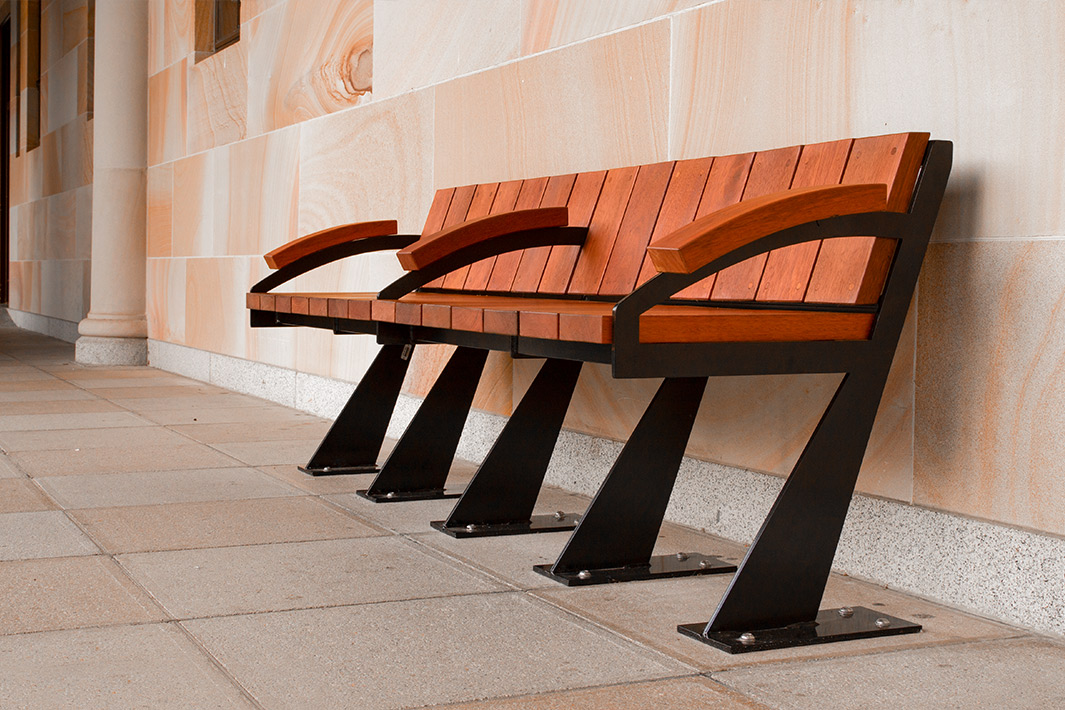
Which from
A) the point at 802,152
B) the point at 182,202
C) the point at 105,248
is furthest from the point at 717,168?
the point at 105,248

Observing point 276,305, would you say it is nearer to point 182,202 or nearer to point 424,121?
point 424,121

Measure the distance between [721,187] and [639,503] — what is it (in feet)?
3.01

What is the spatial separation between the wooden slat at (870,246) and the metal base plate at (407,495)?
175 centimetres

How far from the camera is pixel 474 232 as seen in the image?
3.43 m

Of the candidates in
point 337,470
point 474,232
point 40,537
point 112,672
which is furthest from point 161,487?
point 112,672

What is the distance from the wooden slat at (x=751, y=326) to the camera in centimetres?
237

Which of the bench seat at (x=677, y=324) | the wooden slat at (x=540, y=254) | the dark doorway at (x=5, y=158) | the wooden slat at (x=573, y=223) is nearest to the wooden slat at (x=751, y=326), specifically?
the bench seat at (x=677, y=324)

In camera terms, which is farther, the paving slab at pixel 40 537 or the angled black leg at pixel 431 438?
the angled black leg at pixel 431 438

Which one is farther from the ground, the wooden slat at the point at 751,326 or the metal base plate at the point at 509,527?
the wooden slat at the point at 751,326

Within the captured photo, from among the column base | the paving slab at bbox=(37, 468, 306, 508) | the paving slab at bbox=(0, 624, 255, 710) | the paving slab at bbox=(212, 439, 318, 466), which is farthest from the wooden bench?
the column base

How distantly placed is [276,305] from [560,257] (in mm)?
1063

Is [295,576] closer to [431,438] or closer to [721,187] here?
[431,438]

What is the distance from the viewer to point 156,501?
392 cm

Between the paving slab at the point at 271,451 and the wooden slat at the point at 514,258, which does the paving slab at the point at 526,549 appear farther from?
the paving slab at the point at 271,451
